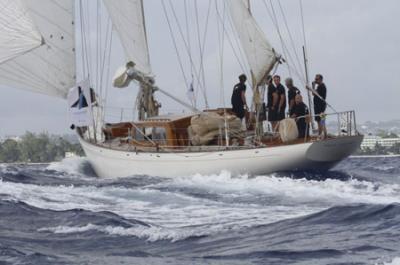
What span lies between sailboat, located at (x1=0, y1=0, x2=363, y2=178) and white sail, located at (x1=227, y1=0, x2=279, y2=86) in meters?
0.03

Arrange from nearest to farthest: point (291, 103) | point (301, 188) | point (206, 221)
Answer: point (206, 221) → point (301, 188) → point (291, 103)

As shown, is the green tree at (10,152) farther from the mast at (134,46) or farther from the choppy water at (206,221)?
the choppy water at (206,221)

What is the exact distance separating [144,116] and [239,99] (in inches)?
184

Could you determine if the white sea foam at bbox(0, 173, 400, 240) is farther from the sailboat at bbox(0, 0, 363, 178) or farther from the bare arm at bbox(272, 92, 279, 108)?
the bare arm at bbox(272, 92, 279, 108)

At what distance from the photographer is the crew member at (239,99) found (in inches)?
941

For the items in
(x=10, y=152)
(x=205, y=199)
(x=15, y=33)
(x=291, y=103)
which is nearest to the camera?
(x=205, y=199)

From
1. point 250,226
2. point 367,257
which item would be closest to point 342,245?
point 367,257

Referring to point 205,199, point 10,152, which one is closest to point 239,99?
point 205,199

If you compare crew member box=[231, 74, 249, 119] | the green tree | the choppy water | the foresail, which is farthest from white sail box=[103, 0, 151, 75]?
the green tree

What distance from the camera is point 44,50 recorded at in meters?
25.5

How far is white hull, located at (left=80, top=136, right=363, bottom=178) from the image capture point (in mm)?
21031

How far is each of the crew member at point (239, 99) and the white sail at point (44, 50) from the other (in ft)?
17.3

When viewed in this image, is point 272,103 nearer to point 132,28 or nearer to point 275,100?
point 275,100

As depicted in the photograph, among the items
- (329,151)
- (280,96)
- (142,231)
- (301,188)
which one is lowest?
(142,231)
